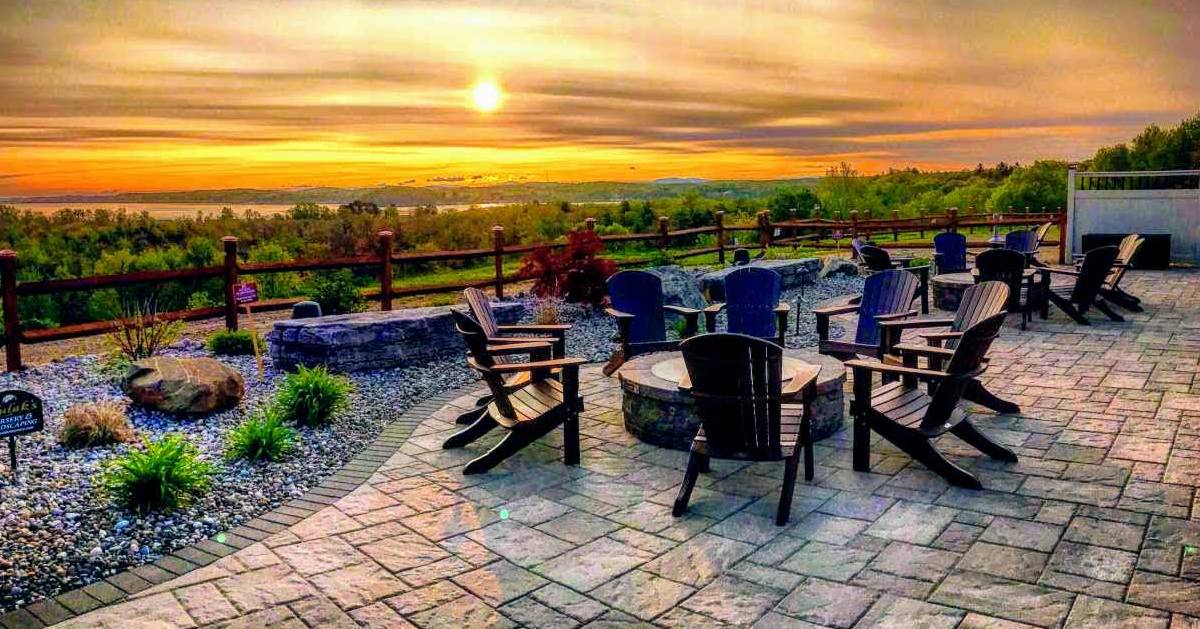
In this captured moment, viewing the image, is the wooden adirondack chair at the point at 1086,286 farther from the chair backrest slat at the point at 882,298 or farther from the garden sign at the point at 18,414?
the garden sign at the point at 18,414

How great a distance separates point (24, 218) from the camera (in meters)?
21.6

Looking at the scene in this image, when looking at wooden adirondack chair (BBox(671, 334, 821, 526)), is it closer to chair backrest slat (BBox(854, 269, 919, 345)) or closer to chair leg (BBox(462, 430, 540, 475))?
chair leg (BBox(462, 430, 540, 475))

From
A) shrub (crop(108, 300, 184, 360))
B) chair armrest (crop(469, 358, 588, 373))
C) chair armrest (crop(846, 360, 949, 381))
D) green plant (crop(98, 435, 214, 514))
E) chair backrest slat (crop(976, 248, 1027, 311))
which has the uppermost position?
chair backrest slat (crop(976, 248, 1027, 311))

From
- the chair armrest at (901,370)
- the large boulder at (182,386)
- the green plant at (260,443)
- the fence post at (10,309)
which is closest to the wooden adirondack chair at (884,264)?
the chair armrest at (901,370)

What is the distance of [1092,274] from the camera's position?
334 inches

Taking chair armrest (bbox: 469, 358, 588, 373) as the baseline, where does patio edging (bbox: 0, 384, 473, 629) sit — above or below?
below

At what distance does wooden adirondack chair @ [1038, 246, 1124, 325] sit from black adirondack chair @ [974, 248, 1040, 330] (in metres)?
0.16

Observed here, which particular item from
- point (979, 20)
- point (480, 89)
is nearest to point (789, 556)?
point (480, 89)

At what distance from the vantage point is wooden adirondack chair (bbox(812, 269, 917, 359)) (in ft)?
19.2

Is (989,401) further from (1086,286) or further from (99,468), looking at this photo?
(99,468)

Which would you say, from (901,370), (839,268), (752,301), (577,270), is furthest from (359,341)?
(839,268)

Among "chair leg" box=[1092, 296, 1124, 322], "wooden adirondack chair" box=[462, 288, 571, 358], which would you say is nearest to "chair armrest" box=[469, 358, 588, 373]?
"wooden adirondack chair" box=[462, 288, 571, 358]

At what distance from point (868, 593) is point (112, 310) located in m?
16.5

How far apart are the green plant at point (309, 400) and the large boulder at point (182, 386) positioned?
44 centimetres
